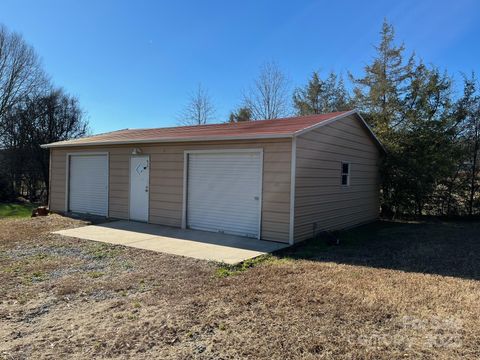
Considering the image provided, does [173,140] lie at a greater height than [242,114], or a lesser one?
lesser

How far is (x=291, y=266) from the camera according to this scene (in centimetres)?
621

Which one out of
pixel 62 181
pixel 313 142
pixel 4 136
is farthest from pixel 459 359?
pixel 4 136

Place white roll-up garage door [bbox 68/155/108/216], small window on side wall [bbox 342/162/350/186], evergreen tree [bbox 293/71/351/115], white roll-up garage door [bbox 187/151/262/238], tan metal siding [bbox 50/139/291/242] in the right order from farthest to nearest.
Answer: evergreen tree [bbox 293/71/351/115], white roll-up garage door [bbox 68/155/108/216], small window on side wall [bbox 342/162/350/186], white roll-up garage door [bbox 187/151/262/238], tan metal siding [bbox 50/139/291/242]

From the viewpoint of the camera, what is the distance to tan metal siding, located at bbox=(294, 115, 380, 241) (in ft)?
27.6

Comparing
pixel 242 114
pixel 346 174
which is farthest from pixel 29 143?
pixel 346 174

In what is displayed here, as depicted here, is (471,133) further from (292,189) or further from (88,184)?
(88,184)

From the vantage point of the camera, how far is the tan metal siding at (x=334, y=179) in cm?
841

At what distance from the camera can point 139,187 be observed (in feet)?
35.9

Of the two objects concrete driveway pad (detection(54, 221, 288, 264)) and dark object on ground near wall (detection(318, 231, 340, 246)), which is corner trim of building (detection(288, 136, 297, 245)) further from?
dark object on ground near wall (detection(318, 231, 340, 246))

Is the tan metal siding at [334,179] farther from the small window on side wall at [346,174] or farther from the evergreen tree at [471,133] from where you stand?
the evergreen tree at [471,133]

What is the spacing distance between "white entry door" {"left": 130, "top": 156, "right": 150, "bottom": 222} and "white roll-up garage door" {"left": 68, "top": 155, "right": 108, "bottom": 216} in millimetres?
1269

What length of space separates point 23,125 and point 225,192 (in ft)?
58.8

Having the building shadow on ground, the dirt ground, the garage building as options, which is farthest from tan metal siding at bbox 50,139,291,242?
the dirt ground

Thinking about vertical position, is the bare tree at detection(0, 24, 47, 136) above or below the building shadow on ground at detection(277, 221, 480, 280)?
above
